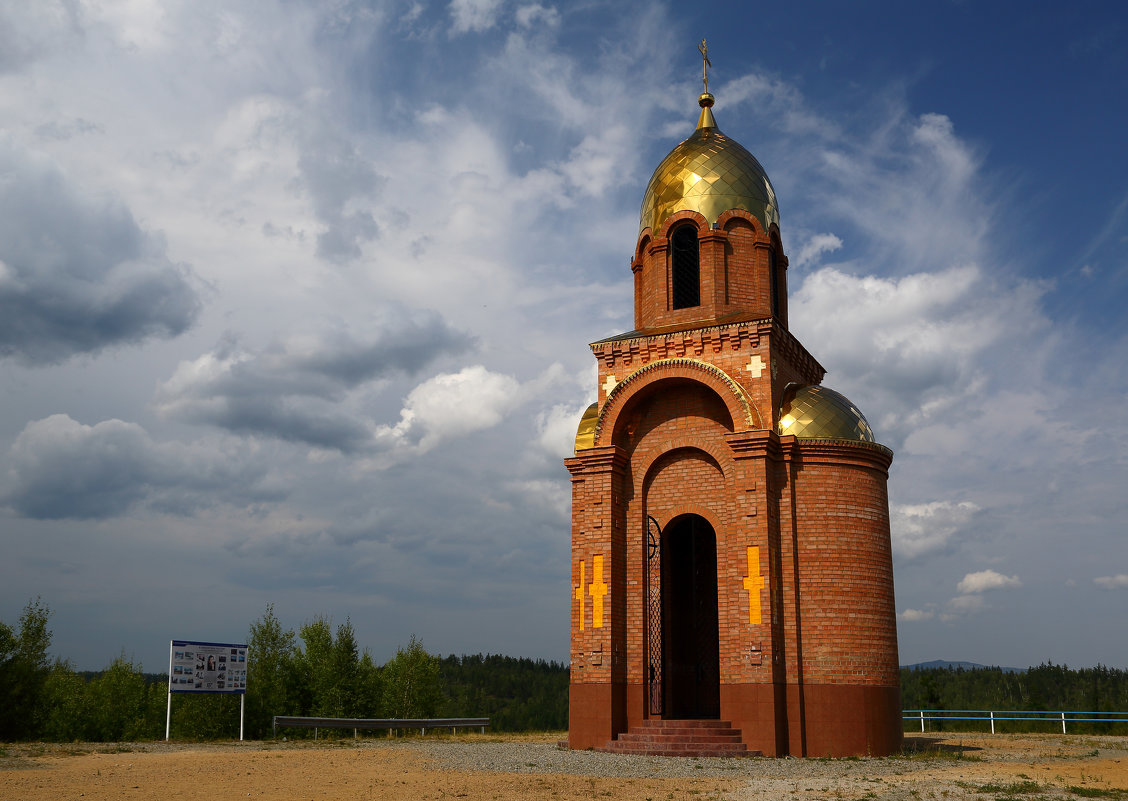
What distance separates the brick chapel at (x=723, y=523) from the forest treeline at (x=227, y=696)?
11236 millimetres

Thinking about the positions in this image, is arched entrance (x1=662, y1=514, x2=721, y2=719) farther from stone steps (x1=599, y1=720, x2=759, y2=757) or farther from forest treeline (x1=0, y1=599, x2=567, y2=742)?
forest treeline (x1=0, y1=599, x2=567, y2=742)

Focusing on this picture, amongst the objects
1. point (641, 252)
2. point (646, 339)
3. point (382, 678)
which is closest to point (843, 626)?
point (646, 339)

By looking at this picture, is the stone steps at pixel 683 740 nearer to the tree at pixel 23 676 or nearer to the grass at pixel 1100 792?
the grass at pixel 1100 792

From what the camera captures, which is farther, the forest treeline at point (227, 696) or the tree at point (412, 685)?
the tree at point (412, 685)

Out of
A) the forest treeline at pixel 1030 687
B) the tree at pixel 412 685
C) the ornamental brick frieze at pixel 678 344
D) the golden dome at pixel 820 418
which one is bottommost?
the forest treeline at pixel 1030 687

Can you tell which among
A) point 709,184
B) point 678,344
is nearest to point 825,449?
point 678,344

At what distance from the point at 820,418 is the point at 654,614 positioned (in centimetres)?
546

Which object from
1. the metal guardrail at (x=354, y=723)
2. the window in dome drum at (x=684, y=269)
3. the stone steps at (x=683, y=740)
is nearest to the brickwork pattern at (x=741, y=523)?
the stone steps at (x=683, y=740)

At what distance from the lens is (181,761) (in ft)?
46.9

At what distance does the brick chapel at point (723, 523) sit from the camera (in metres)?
17.8

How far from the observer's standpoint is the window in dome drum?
21.9 meters

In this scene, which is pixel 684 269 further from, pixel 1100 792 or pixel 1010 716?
pixel 1010 716

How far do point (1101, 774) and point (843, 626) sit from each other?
517 cm

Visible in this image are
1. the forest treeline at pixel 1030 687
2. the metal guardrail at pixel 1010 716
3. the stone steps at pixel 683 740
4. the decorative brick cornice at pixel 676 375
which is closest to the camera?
the stone steps at pixel 683 740
